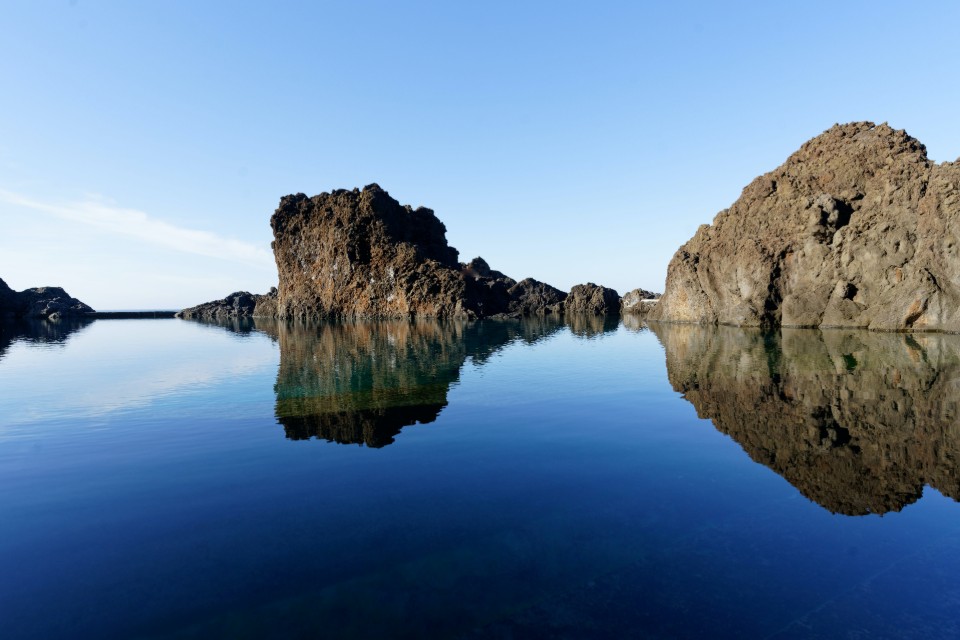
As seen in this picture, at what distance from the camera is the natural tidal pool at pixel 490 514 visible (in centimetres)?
679

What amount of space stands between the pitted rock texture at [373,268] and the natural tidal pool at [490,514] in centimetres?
9455

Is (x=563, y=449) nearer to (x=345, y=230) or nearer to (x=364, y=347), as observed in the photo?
(x=364, y=347)

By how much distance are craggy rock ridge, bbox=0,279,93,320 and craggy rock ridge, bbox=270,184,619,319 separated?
2439 inches

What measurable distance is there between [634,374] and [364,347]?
29.3 m

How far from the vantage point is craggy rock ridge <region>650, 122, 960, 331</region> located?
49938 millimetres

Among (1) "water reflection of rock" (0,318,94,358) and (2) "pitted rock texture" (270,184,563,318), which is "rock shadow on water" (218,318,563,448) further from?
(2) "pitted rock texture" (270,184,563,318)

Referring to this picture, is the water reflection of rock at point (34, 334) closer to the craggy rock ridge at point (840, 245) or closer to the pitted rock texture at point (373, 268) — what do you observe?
the pitted rock texture at point (373, 268)

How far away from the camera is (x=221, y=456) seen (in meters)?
14.6

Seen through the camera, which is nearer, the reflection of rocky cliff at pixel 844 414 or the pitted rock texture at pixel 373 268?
the reflection of rocky cliff at pixel 844 414

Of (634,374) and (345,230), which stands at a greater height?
(345,230)

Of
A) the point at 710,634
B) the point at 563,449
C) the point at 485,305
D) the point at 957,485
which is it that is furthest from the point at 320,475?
the point at 485,305

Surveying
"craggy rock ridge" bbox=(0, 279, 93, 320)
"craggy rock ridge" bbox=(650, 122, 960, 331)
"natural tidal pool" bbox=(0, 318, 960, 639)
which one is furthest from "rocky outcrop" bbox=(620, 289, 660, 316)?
"craggy rock ridge" bbox=(0, 279, 93, 320)

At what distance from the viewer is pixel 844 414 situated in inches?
678

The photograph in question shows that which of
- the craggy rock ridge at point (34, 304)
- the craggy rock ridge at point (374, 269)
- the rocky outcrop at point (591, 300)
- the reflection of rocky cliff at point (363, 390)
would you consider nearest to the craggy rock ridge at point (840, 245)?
the reflection of rocky cliff at point (363, 390)
